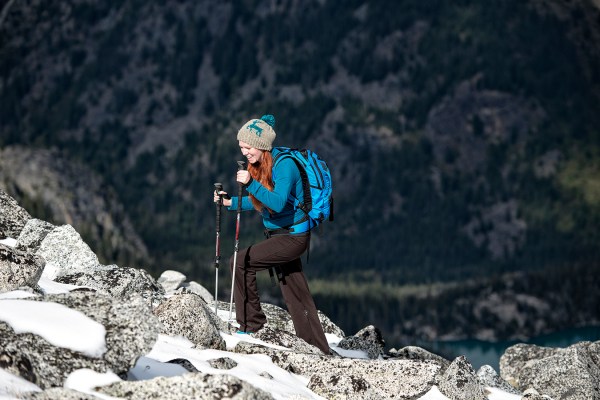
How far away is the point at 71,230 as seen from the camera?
28.7 meters

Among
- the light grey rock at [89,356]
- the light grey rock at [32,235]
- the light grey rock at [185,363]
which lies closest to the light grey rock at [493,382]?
the light grey rock at [185,363]

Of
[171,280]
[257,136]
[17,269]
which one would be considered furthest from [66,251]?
[257,136]

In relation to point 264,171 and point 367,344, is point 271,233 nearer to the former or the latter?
point 264,171

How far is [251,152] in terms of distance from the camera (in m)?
22.4

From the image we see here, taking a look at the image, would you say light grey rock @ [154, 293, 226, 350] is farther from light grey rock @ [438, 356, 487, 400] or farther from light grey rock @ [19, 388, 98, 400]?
light grey rock @ [19, 388, 98, 400]

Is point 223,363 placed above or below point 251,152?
below

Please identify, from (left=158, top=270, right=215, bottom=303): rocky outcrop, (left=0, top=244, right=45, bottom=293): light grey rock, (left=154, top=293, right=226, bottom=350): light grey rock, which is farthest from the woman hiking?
(left=158, top=270, right=215, bottom=303): rocky outcrop

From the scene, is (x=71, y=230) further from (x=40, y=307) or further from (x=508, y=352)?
(x=508, y=352)

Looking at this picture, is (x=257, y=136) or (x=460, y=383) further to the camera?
(x=460, y=383)

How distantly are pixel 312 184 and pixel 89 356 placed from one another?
6.18 metres

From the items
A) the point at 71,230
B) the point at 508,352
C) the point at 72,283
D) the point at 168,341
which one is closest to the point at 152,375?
the point at 168,341

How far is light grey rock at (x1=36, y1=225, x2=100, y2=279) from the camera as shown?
28.0 m

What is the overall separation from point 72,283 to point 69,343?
878 centimetres

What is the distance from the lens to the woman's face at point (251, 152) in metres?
22.3
